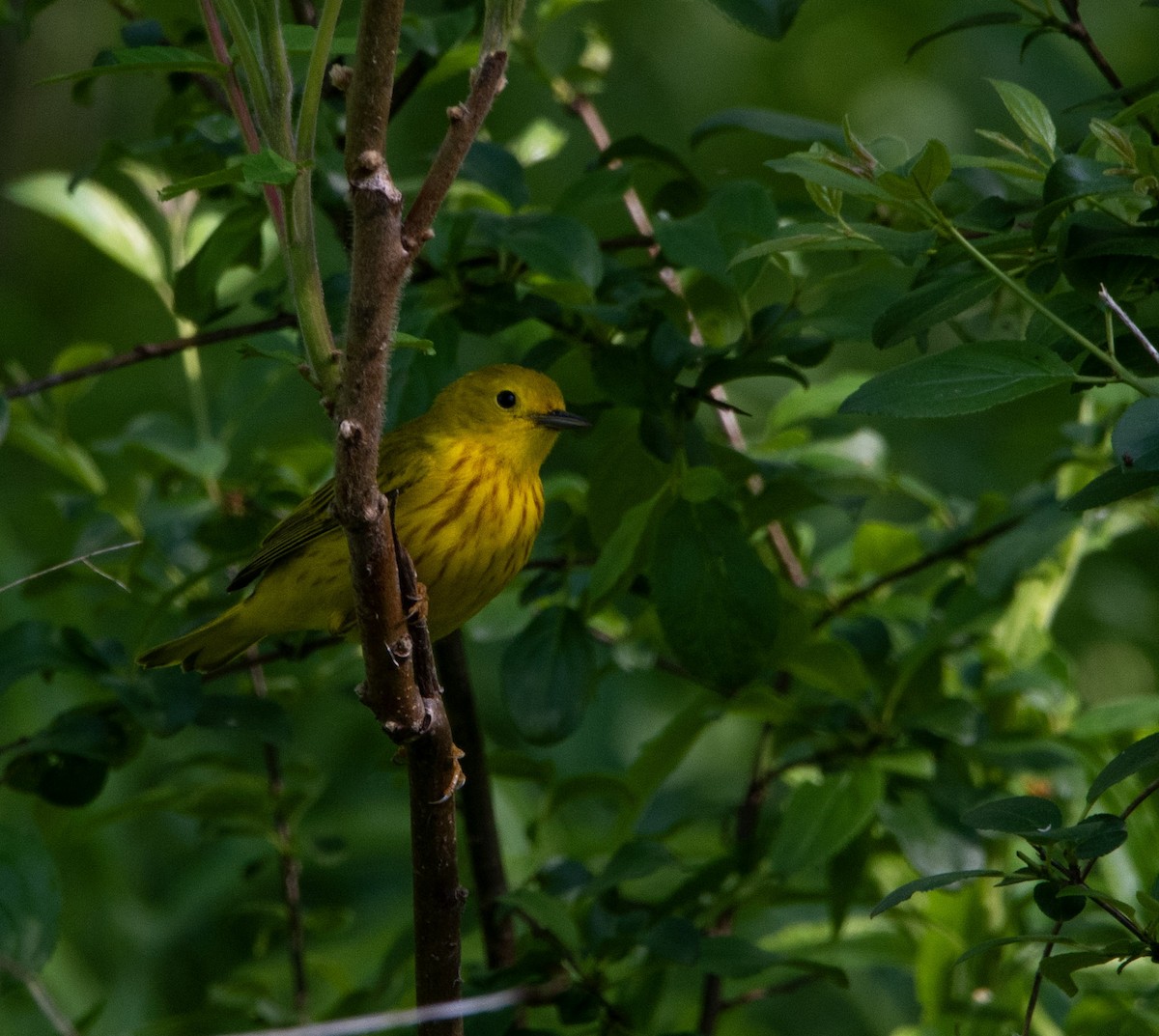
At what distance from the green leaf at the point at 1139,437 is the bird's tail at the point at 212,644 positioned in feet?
A: 6.39

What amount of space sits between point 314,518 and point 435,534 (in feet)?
0.77

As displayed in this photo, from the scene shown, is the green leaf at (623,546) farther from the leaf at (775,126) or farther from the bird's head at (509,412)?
the bird's head at (509,412)

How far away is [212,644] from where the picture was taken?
332cm

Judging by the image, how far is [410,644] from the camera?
1911 mm

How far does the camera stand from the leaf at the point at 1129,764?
1.69 m

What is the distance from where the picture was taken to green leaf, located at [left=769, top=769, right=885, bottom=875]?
100 inches

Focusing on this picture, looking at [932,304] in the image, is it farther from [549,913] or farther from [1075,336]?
[549,913]

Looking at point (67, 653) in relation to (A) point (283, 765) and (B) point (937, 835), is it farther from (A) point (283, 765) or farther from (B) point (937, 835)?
(B) point (937, 835)

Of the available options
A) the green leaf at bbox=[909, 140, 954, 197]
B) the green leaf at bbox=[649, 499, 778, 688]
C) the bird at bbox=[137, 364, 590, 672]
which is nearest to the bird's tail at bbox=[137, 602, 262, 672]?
the bird at bbox=[137, 364, 590, 672]

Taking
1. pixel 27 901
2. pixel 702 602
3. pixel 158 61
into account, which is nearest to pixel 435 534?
pixel 702 602

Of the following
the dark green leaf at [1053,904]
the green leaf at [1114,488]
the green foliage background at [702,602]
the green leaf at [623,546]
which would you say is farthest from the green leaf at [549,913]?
the green leaf at [1114,488]

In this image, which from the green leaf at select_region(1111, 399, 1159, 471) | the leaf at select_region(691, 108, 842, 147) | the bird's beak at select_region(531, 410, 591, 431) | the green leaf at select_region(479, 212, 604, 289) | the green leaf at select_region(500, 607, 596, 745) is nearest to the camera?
the green leaf at select_region(1111, 399, 1159, 471)

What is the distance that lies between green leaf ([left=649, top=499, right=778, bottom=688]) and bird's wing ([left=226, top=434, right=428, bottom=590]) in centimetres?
71

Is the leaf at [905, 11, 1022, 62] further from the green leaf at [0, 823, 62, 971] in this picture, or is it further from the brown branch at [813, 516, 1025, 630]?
the green leaf at [0, 823, 62, 971]
